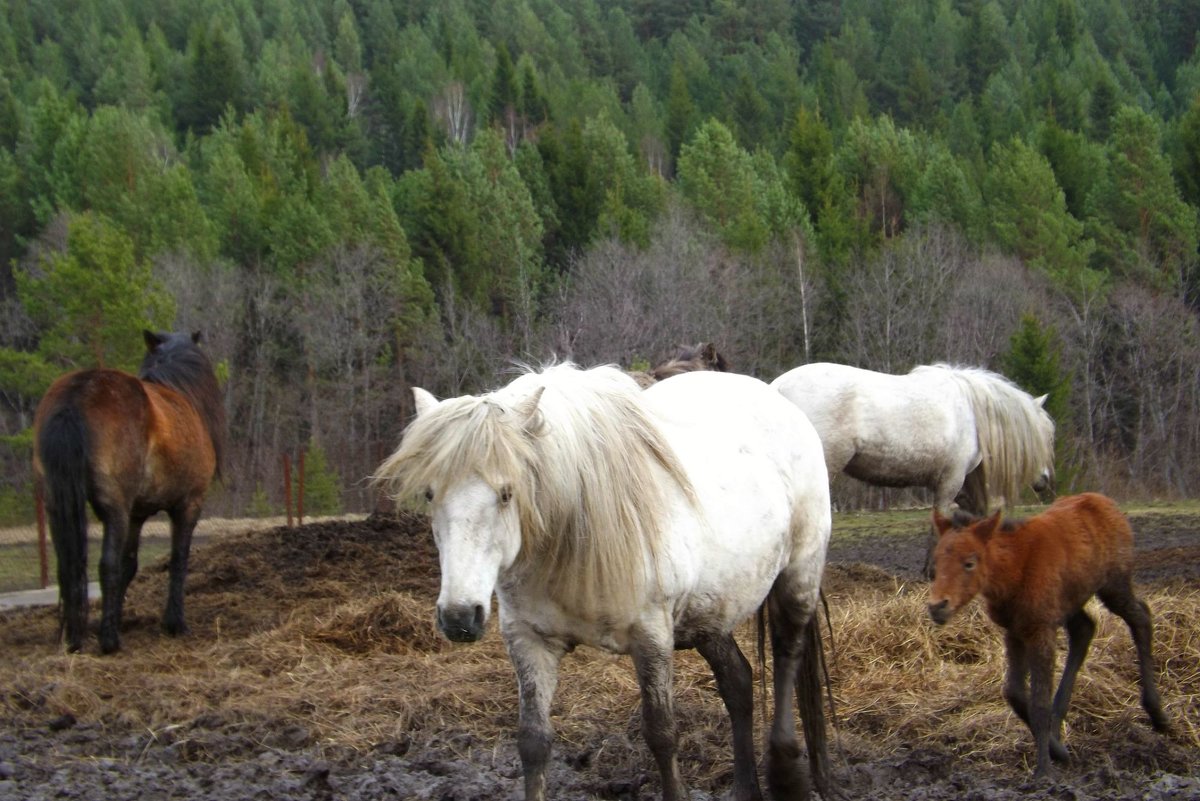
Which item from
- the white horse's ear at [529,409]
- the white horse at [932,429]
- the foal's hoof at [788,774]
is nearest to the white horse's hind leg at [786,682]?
the foal's hoof at [788,774]

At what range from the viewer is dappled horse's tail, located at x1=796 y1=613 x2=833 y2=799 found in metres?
5.16

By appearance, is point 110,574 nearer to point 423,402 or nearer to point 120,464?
point 120,464

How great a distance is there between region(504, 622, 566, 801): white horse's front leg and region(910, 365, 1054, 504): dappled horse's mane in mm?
6483

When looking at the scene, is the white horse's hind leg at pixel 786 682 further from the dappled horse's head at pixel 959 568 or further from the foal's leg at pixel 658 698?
the foal's leg at pixel 658 698

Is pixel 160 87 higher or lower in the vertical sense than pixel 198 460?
higher

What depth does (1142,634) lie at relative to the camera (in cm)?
560

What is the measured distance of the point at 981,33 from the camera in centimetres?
7575

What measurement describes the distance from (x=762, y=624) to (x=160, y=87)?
217ft

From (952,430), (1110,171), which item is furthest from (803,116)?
(952,430)

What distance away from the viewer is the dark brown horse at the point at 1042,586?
5.02 meters

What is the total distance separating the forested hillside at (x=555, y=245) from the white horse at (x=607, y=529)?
1750 centimetres

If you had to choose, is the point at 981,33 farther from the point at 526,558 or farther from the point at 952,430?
the point at 526,558

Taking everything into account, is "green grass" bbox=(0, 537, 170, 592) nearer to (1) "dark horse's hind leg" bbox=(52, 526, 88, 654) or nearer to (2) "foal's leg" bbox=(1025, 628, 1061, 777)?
(1) "dark horse's hind leg" bbox=(52, 526, 88, 654)

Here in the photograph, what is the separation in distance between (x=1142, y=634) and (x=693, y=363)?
14.4 ft
